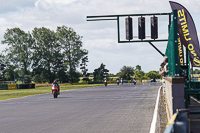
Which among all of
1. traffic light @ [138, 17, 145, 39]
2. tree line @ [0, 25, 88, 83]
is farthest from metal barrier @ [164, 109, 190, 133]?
tree line @ [0, 25, 88, 83]

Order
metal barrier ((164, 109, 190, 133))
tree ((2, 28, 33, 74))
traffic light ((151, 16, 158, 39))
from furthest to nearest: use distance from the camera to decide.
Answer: tree ((2, 28, 33, 74)) → traffic light ((151, 16, 158, 39)) → metal barrier ((164, 109, 190, 133))

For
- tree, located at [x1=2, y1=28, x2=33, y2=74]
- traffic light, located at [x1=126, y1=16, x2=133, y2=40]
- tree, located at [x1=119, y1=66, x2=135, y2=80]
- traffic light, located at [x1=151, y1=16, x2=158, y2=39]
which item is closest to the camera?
traffic light, located at [x1=151, y1=16, x2=158, y2=39]

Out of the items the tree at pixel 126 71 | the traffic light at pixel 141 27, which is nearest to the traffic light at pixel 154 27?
the traffic light at pixel 141 27

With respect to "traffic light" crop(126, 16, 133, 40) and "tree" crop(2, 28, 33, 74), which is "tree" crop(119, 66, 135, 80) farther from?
"traffic light" crop(126, 16, 133, 40)

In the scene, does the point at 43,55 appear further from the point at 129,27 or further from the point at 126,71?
Answer: the point at 129,27

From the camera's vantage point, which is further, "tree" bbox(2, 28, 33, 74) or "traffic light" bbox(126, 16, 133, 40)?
"tree" bbox(2, 28, 33, 74)

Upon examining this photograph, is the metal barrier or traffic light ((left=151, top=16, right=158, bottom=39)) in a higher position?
traffic light ((left=151, top=16, right=158, bottom=39))

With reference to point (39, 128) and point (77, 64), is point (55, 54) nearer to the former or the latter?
point (77, 64)

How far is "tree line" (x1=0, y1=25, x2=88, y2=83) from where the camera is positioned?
3644 inches

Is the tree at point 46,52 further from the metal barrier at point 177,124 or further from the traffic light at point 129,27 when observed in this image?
the metal barrier at point 177,124

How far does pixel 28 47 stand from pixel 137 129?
288 ft

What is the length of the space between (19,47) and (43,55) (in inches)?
322

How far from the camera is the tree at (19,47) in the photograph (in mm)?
91875

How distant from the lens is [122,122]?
11484mm
